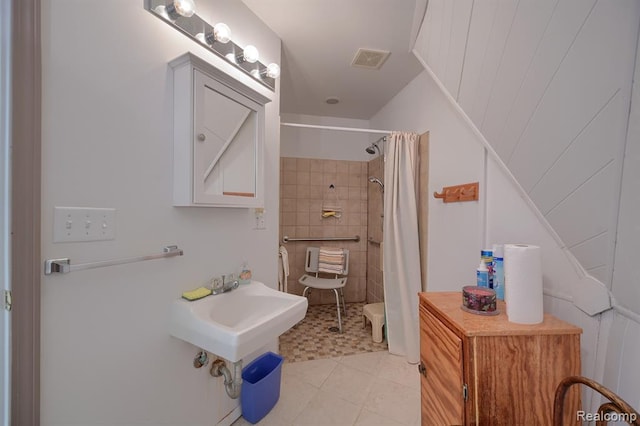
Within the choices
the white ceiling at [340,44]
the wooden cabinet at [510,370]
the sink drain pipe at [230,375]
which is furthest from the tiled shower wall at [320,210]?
the wooden cabinet at [510,370]

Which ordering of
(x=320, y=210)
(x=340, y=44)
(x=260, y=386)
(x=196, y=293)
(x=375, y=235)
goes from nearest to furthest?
1. (x=196, y=293)
2. (x=260, y=386)
3. (x=340, y=44)
4. (x=375, y=235)
5. (x=320, y=210)

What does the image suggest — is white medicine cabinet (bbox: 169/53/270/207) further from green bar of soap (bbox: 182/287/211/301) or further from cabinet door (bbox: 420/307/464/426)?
cabinet door (bbox: 420/307/464/426)

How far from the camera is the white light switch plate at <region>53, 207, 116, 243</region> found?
2.60 ft

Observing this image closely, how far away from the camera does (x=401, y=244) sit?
2.21 meters

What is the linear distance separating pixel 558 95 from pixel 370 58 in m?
1.60

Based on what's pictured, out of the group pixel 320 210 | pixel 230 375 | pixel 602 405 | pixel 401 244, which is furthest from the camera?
pixel 320 210

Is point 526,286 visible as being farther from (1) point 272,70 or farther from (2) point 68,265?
(1) point 272,70

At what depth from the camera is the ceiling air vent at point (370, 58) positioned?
1.93 m

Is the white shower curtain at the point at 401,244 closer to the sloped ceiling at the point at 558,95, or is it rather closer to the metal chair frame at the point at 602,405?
the sloped ceiling at the point at 558,95

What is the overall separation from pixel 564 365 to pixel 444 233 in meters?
1.14

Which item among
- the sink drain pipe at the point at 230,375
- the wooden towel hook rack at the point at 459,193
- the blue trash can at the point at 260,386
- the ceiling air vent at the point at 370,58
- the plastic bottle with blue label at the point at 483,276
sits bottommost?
the blue trash can at the point at 260,386

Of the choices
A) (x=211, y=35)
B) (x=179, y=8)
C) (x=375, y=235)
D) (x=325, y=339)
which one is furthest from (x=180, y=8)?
(x=375, y=235)

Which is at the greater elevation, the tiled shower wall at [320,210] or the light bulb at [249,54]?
the light bulb at [249,54]

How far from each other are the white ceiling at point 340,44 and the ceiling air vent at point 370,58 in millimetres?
39
